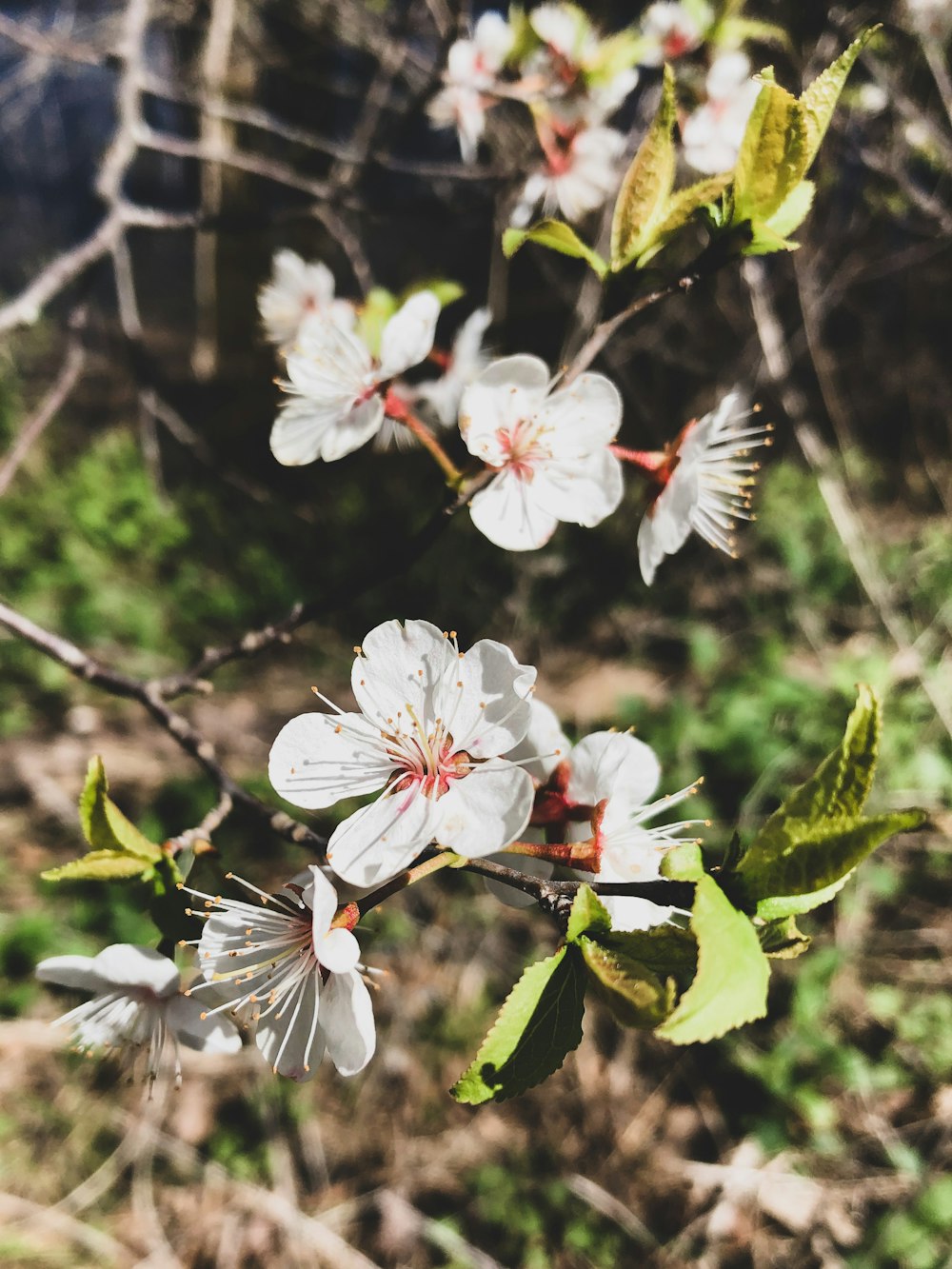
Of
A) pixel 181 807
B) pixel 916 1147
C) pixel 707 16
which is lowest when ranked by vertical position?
pixel 181 807

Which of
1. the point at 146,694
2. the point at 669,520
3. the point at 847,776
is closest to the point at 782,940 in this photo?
the point at 847,776

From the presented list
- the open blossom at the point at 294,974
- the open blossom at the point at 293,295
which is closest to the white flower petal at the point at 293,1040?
the open blossom at the point at 294,974

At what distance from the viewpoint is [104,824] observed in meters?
0.74

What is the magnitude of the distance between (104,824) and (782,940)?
1.92 ft

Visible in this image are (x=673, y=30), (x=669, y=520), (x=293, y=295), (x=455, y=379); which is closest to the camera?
(x=669, y=520)

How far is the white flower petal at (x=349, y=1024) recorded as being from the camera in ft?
2.13

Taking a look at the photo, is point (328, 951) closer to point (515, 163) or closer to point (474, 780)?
point (474, 780)

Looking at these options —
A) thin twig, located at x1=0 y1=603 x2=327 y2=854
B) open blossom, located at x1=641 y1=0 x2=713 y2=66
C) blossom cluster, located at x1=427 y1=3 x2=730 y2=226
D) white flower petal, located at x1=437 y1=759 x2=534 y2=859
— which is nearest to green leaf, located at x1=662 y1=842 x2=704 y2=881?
white flower petal, located at x1=437 y1=759 x2=534 y2=859

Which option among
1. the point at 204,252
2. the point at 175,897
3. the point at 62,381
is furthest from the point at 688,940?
the point at 204,252

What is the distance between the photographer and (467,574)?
355 centimetres

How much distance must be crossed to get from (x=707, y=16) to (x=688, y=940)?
1838 millimetres

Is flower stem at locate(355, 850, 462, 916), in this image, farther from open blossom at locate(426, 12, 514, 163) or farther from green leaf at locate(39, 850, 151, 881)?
open blossom at locate(426, 12, 514, 163)

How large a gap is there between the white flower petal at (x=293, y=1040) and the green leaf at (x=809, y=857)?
15.1 inches

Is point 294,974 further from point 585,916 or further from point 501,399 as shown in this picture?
point 501,399
